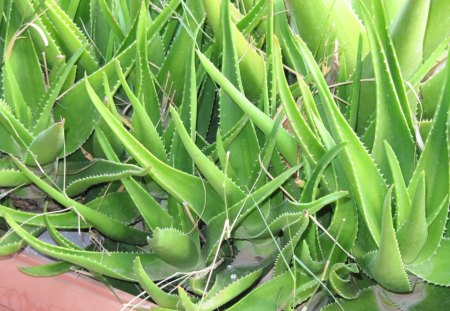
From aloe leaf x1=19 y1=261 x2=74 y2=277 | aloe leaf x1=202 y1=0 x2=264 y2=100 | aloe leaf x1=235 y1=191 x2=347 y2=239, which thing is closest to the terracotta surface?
aloe leaf x1=19 y1=261 x2=74 y2=277

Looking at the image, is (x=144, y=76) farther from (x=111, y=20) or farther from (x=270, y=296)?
(x=270, y=296)

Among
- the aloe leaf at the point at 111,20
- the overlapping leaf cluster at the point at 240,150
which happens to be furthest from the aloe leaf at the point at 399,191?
the aloe leaf at the point at 111,20

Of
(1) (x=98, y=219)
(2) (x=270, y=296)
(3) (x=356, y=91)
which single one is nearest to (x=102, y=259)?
(1) (x=98, y=219)

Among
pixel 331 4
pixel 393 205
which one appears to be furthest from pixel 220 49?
pixel 393 205

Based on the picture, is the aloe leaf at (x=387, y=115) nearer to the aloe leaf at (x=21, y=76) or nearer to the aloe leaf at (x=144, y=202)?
the aloe leaf at (x=144, y=202)

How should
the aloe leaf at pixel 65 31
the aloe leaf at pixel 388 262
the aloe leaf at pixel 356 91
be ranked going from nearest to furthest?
the aloe leaf at pixel 388 262
the aloe leaf at pixel 356 91
the aloe leaf at pixel 65 31

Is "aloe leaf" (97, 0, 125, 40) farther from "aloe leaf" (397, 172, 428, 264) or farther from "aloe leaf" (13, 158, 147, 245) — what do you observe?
"aloe leaf" (397, 172, 428, 264)
